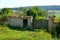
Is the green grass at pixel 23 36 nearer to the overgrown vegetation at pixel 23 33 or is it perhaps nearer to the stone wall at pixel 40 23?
the overgrown vegetation at pixel 23 33

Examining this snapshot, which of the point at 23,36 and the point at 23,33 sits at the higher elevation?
the point at 23,36

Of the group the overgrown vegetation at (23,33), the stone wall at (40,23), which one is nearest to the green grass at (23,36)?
the overgrown vegetation at (23,33)

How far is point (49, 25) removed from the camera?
21984 millimetres

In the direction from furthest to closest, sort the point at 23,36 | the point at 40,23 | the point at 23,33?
the point at 40,23, the point at 23,33, the point at 23,36

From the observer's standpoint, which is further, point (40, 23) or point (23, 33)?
point (40, 23)

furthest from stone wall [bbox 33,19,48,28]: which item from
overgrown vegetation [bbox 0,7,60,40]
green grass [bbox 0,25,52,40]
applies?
green grass [bbox 0,25,52,40]

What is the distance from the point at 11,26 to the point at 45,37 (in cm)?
659

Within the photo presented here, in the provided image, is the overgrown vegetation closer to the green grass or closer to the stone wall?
the green grass

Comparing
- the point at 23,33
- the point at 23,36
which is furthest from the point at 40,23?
the point at 23,36

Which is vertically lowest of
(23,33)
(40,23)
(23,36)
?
(23,33)

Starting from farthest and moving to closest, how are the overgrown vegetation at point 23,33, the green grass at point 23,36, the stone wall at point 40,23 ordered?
the stone wall at point 40,23, the overgrown vegetation at point 23,33, the green grass at point 23,36

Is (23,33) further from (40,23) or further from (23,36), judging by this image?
(40,23)

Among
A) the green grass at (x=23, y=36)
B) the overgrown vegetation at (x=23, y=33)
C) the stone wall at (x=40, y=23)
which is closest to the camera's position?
the green grass at (x=23, y=36)

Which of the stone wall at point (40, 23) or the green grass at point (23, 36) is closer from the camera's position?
the green grass at point (23, 36)
